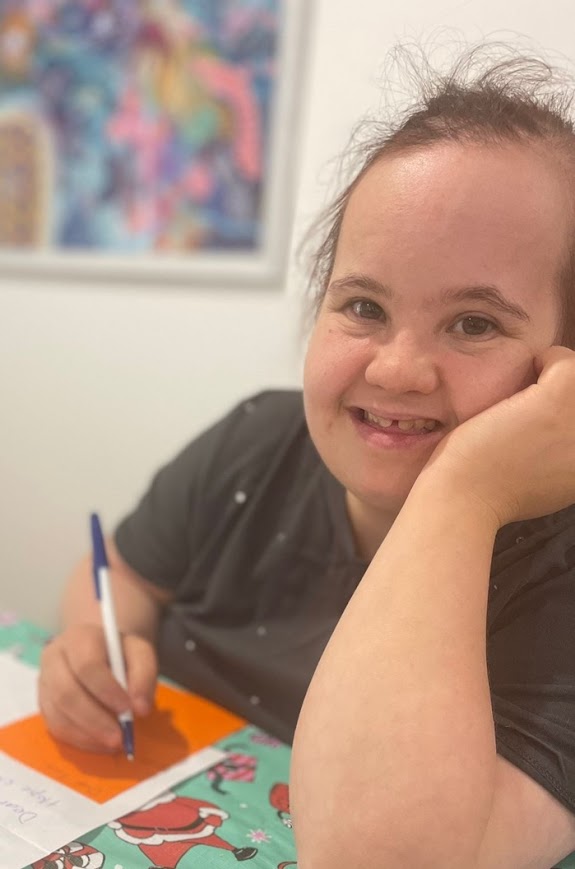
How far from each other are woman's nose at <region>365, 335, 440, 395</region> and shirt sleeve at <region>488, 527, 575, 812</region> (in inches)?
5.8

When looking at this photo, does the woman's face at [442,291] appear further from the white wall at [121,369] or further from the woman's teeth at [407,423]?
the white wall at [121,369]

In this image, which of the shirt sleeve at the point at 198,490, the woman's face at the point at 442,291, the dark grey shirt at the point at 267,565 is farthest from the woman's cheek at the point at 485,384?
the shirt sleeve at the point at 198,490

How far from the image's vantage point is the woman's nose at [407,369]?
53cm

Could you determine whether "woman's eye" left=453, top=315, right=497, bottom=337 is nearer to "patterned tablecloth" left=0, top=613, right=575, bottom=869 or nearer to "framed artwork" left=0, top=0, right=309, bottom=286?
"patterned tablecloth" left=0, top=613, right=575, bottom=869

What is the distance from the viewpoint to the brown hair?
55 cm

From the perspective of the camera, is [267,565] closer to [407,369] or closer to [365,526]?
[365,526]

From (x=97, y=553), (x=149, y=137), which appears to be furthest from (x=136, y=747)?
(x=149, y=137)

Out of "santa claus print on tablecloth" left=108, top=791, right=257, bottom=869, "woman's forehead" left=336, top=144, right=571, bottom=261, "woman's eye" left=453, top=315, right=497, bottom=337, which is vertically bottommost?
"santa claus print on tablecloth" left=108, top=791, right=257, bottom=869

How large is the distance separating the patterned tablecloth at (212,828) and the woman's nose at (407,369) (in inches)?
12.6

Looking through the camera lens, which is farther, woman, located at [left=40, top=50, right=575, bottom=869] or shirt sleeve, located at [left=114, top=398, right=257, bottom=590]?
shirt sleeve, located at [left=114, top=398, right=257, bottom=590]

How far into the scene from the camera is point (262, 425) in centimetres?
83

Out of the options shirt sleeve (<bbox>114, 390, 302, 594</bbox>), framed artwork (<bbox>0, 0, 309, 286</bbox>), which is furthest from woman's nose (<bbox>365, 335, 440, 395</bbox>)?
framed artwork (<bbox>0, 0, 309, 286</bbox>)

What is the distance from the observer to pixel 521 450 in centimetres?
51

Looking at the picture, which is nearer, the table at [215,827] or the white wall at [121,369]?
the table at [215,827]
